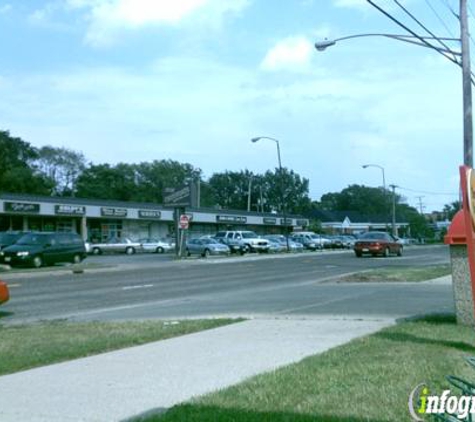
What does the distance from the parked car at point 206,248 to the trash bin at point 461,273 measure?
4070 centimetres

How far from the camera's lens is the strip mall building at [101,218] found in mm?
58928

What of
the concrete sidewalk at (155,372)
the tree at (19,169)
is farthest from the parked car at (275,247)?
the concrete sidewalk at (155,372)

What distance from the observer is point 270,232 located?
342ft

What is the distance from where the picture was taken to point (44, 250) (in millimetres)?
34656

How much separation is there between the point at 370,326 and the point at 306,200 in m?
146

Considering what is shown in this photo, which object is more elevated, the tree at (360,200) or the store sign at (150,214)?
the tree at (360,200)

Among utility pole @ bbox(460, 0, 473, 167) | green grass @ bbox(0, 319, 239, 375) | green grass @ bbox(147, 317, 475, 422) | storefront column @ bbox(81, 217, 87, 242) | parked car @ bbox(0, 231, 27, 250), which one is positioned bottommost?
green grass @ bbox(0, 319, 239, 375)

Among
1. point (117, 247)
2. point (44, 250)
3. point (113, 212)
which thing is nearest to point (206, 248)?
point (117, 247)

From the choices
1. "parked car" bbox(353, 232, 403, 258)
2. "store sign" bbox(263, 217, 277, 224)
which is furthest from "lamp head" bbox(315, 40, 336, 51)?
"store sign" bbox(263, 217, 277, 224)

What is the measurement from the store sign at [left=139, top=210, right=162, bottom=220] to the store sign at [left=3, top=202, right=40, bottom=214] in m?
15.6

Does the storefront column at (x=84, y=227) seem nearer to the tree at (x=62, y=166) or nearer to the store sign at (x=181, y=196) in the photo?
the store sign at (x=181, y=196)

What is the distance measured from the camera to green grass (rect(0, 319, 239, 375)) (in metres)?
8.81

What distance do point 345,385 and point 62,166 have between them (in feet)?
A: 398

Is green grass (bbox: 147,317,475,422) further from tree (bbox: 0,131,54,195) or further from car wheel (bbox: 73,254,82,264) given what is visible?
tree (bbox: 0,131,54,195)
